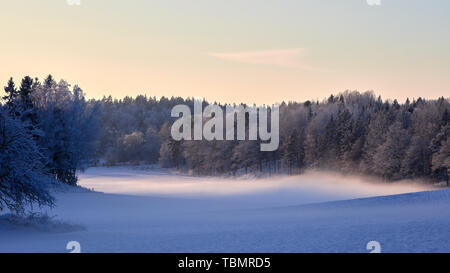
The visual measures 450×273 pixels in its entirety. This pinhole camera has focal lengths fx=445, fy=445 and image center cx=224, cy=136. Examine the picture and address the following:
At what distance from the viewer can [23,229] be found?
62.5 feet

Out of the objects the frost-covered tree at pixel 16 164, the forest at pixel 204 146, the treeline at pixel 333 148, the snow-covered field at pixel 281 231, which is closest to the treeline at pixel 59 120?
the forest at pixel 204 146

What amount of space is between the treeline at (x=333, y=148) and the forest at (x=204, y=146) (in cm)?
22

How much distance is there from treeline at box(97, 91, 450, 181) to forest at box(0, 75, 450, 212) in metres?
0.22

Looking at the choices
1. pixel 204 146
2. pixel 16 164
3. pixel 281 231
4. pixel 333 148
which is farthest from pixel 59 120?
pixel 204 146

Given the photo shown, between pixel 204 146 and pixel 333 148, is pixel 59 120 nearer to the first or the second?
pixel 333 148

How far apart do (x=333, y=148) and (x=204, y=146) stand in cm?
3867

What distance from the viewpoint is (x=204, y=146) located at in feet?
395

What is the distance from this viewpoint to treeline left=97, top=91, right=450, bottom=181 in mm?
75738

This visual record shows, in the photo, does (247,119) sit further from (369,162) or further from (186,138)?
(369,162)

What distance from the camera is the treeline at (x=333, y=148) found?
75738 mm

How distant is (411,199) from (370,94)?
17101 centimetres

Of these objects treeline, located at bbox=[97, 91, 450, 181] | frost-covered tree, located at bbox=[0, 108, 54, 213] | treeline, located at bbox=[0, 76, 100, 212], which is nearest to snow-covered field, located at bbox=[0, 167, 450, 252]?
frost-covered tree, located at bbox=[0, 108, 54, 213]

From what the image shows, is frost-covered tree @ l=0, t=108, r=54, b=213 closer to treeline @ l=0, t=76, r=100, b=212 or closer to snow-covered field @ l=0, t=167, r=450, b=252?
snow-covered field @ l=0, t=167, r=450, b=252
